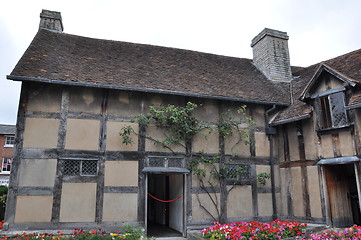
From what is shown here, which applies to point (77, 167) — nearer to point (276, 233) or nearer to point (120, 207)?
point (120, 207)

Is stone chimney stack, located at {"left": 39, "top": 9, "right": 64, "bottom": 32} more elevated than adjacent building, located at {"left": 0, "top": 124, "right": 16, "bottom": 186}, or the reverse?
stone chimney stack, located at {"left": 39, "top": 9, "right": 64, "bottom": 32}

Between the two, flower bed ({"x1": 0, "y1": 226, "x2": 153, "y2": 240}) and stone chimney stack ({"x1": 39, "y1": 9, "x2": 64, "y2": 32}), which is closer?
flower bed ({"x1": 0, "y1": 226, "x2": 153, "y2": 240})

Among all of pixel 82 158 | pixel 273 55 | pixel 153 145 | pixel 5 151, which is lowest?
pixel 82 158

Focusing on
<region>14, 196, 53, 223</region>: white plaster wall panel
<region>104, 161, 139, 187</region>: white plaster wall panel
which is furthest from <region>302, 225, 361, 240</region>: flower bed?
<region>14, 196, 53, 223</region>: white plaster wall panel

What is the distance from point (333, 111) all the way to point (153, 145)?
5.66m

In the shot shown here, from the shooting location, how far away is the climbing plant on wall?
885 cm

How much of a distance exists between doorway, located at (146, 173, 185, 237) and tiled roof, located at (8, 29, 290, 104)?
3396 millimetres

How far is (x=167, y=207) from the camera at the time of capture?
1132 centimetres

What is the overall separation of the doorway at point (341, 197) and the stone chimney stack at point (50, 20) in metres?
11.3

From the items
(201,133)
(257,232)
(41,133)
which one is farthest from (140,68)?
(257,232)

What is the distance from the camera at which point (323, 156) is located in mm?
8773

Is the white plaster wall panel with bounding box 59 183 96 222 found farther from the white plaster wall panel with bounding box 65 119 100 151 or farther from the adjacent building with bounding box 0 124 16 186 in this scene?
the adjacent building with bounding box 0 124 16 186

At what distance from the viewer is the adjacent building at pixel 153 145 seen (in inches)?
310

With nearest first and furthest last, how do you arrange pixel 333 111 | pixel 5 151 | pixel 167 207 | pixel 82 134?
pixel 82 134 → pixel 333 111 → pixel 167 207 → pixel 5 151
